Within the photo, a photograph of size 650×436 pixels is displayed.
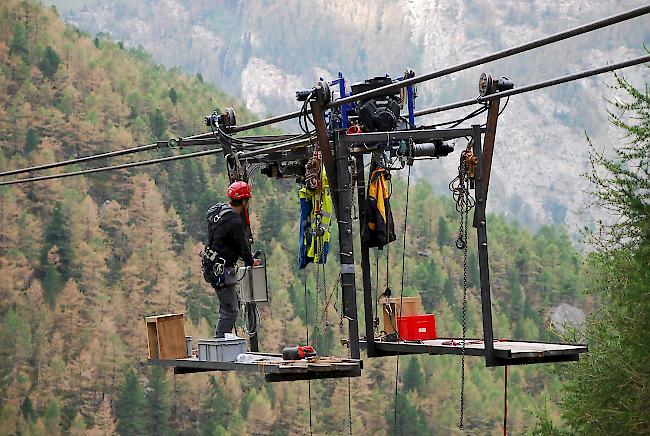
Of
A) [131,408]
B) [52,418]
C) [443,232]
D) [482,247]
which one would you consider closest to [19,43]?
[131,408]

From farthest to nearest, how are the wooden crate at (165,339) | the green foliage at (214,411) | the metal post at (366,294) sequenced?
the green foliage at (214,411) < the metal post at (366,294) < the wooden crate at (165,339)

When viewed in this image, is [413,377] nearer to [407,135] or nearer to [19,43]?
[19,43]

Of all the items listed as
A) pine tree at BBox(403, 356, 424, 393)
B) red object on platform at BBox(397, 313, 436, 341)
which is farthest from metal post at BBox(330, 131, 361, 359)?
pine tree at BBox(403, 356, 424, 393)

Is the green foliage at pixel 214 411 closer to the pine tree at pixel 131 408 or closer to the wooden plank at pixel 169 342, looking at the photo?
the pine tree at pixel 131 408

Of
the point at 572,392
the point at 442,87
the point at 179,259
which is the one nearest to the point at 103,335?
the point at 179,259

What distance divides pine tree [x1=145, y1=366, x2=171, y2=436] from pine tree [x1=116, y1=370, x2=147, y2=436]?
0.30 metres

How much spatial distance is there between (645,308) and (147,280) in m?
47.2

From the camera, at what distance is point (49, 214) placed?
67312mm

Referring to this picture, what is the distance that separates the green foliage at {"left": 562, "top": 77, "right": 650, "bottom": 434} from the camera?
2459 centimetres

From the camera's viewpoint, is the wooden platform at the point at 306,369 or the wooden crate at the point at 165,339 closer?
the wooden platform at the point at 306,369

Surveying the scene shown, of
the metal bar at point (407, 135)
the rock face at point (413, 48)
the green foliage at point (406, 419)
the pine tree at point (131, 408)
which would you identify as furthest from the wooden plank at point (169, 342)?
the rock face at point (413, 48)

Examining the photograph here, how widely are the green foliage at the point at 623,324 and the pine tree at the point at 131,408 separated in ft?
116

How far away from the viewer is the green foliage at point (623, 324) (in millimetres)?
24594

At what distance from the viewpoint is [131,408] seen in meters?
60.5
